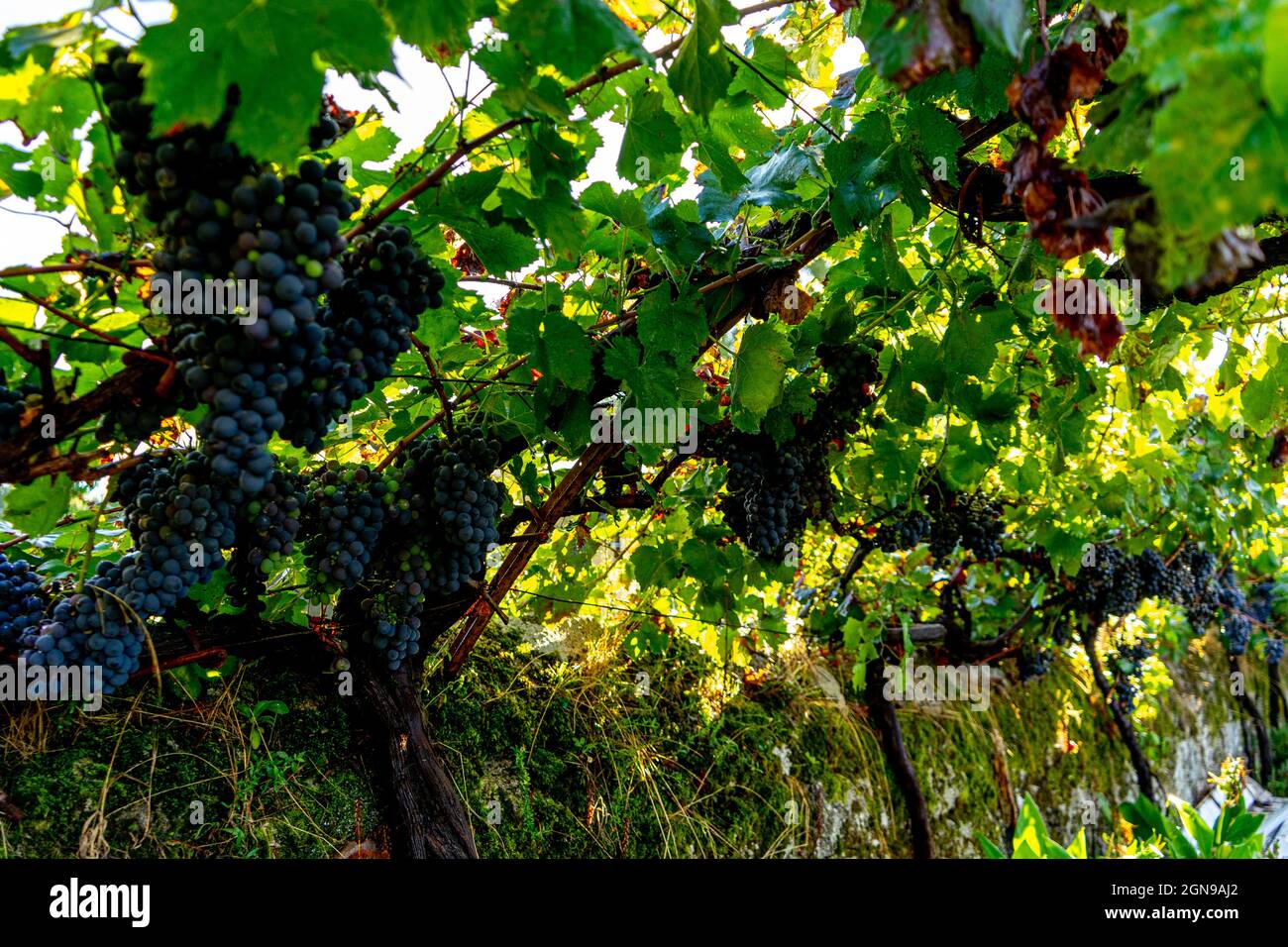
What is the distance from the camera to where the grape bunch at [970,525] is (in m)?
2.89

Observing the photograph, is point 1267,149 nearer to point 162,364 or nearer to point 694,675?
point 162,364

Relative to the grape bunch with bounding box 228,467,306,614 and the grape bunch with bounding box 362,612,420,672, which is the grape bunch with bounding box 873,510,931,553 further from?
the grape bunch with bounding box 228,467,306,614

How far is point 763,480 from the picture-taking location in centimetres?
192

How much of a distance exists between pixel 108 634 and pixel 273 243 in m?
0.63

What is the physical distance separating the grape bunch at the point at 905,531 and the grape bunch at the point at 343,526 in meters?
1.81

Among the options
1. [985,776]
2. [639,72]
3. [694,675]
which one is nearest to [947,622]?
[985,776]

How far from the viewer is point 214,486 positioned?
108 cm

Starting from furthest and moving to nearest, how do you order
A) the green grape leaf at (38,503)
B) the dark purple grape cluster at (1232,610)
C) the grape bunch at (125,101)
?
the dark purple grape cluster at (1232,610) → the green grape leaf at (38,503) → the grape bunch at (125,101)

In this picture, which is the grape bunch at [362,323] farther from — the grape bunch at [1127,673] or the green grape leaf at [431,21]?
the grape bunch at [1127,673]

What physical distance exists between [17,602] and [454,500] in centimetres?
64

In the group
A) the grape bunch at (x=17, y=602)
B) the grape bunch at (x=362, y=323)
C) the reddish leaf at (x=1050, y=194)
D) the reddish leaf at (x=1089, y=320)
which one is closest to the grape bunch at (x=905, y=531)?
the reddish leaf at (x=1089, y=320)

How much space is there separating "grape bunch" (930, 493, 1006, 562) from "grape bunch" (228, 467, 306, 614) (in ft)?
7.36

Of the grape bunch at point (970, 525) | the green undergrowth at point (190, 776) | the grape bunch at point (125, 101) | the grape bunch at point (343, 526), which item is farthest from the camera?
the grape bunch at point (970, 525)

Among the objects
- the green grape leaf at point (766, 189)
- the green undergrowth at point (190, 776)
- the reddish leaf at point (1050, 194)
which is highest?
the green grape leaf at point (766, 189)
